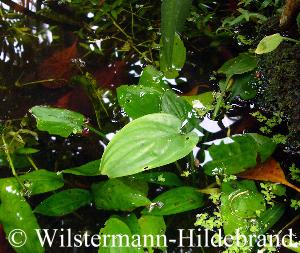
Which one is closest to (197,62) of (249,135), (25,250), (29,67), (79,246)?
(249,135)

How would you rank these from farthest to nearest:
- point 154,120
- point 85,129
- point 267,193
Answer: point 85,129, point 267,193, point 154,120

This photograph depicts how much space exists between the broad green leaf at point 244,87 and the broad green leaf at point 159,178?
0.39m

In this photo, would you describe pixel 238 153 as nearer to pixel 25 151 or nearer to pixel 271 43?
pixel 271 43

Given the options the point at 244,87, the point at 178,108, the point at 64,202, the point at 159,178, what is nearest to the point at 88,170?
the point at 64,202

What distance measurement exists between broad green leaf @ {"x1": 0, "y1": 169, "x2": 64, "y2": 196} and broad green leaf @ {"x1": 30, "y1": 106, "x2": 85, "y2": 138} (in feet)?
0.44

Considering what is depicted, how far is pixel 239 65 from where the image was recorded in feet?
4.59

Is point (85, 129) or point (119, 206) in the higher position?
point (85, 129)

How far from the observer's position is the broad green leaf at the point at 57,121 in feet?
4.11

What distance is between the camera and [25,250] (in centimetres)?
115

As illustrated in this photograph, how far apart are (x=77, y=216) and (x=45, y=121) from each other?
319mm

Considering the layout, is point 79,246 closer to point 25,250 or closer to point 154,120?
point 25,250

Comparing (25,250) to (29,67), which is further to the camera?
(29,67)

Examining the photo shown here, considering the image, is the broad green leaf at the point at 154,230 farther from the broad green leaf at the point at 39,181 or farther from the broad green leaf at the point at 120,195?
the broad green leaf at the point at 39,181

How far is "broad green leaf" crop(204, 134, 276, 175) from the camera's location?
1219 mm
